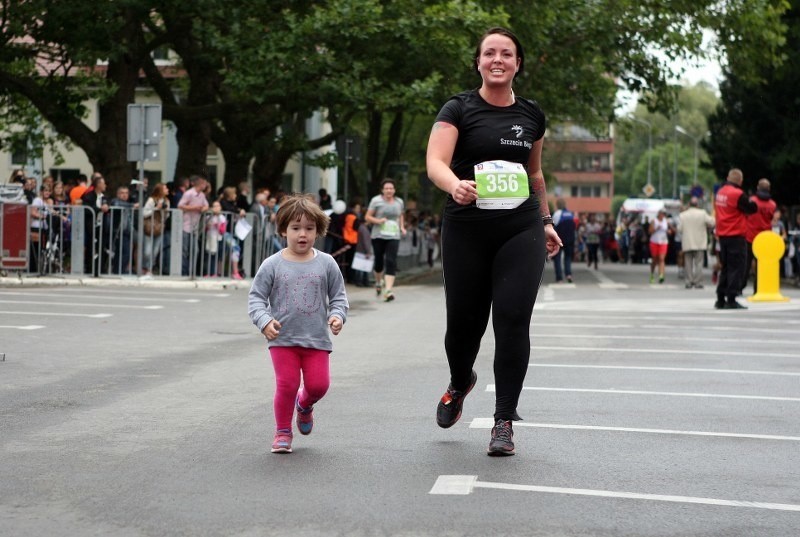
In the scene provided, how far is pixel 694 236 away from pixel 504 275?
21.3 metres

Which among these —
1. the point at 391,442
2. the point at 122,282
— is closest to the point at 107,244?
the point at 122,282

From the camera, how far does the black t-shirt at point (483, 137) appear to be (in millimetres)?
6910

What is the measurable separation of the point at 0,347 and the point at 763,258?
1295 centimetres

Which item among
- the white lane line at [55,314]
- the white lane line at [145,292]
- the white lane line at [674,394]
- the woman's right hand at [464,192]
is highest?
the woman's right hand at [464,192]

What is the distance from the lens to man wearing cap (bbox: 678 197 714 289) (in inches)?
1085

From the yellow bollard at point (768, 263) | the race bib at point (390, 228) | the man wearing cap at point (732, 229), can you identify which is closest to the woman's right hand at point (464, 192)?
the man wearing cap at point (732, 229)

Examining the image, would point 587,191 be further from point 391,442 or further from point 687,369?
point 391,442

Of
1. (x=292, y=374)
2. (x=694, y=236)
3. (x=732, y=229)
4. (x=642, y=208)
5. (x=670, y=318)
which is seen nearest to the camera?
(x=292, y=374)

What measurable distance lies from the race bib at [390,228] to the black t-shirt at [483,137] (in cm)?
1464

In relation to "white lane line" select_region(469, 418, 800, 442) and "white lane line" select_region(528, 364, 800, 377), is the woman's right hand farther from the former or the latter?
"white lane line" select_region(528, 364, 800, 377)

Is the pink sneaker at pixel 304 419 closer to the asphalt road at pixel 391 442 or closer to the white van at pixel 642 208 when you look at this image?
the asphalt road at pixel 391 442

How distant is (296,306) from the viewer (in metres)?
6.90

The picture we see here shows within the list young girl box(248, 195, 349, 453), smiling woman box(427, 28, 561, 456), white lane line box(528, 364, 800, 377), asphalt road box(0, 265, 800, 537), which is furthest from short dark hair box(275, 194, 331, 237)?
white lane line box(528, 364, 800, 377)

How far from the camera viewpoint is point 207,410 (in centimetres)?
855
